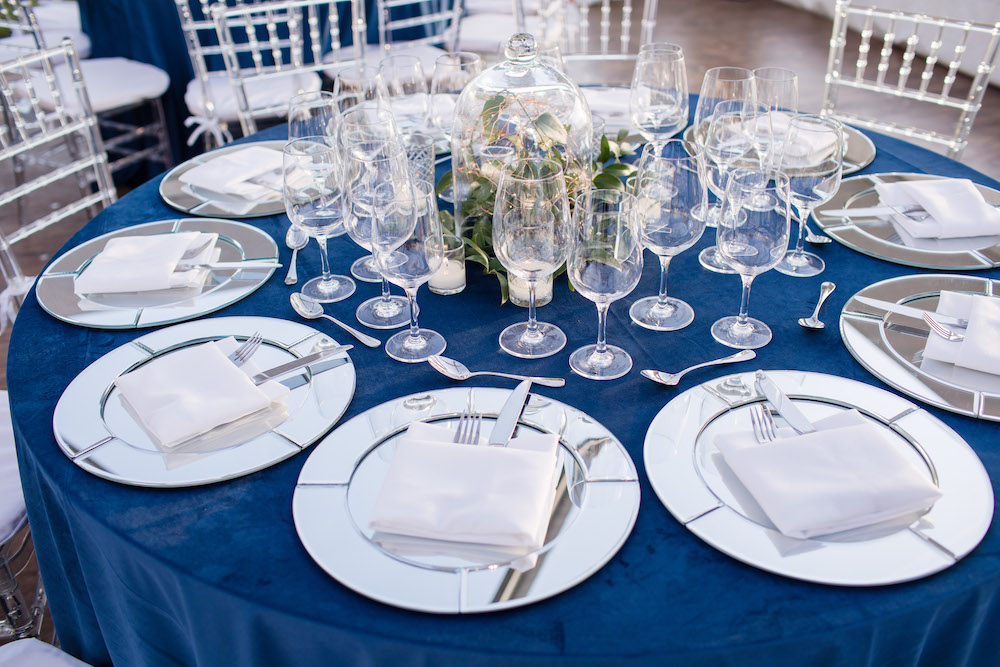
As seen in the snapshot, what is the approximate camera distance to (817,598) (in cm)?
85

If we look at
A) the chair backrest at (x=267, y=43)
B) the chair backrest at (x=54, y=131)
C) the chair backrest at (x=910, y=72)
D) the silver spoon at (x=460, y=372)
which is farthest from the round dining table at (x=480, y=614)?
the chair backrest at (x=267, y=43)

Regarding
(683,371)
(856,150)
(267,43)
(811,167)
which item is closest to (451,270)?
(683,371)

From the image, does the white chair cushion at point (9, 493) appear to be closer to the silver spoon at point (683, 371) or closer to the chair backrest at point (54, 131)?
the chair backrest at point (54, 131)

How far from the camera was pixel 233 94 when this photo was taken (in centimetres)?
331

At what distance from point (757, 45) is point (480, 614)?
247 inches

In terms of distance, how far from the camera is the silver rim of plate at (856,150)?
1.78 meters

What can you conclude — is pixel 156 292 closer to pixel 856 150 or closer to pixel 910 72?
pixel 856 150

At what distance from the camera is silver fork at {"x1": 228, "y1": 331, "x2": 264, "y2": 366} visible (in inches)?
48.8

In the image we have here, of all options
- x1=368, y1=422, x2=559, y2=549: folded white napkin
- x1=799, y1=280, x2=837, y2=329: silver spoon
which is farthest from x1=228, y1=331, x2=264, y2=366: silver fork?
x1=799, y1=280, x2=837, y2=329: silver spoon

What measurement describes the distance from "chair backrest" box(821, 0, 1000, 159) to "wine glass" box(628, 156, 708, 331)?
1.27m

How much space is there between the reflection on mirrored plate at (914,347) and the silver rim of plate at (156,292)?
1.03m

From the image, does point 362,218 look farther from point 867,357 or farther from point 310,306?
point 867,357

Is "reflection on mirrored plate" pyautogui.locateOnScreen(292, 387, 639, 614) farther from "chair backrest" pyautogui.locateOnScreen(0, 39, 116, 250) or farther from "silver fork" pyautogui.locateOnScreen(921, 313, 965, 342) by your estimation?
"chair backrest" pyautogui.locateOnScreen(0, 39, 116, 250)

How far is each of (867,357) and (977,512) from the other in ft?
1.08
